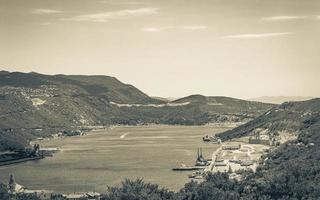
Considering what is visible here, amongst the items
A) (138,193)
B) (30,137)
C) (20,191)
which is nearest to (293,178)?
(138,193)

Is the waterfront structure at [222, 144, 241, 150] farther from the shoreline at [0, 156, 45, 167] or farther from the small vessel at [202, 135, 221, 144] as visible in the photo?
the shoreline at [0, 156, 45, 167]

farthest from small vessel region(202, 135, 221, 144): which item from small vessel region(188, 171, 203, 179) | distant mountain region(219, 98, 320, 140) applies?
small vessel region(188, 171, 203, 179)

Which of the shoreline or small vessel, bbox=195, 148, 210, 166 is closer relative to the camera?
small vessel, bbox=195, 148, 210, 166

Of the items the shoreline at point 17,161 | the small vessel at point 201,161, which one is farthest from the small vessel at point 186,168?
the shoreline at point 17,161

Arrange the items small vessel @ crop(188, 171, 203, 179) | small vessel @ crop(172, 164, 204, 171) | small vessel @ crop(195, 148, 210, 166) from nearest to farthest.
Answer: small vessel @ crop(188, 171, 203, 179) < small vessel @ crop(172, 164, 204, 171) < small vessel @ crop(195, 148, 210, 166)

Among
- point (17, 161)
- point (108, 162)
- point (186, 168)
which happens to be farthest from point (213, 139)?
point (186, 168)

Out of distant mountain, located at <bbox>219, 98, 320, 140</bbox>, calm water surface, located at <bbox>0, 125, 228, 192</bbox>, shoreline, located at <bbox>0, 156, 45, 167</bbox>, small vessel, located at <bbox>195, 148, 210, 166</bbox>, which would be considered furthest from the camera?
distant mountain, located at <bbox>219, 98, 320, 140</bbox>

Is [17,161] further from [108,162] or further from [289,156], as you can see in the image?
[289,156]
